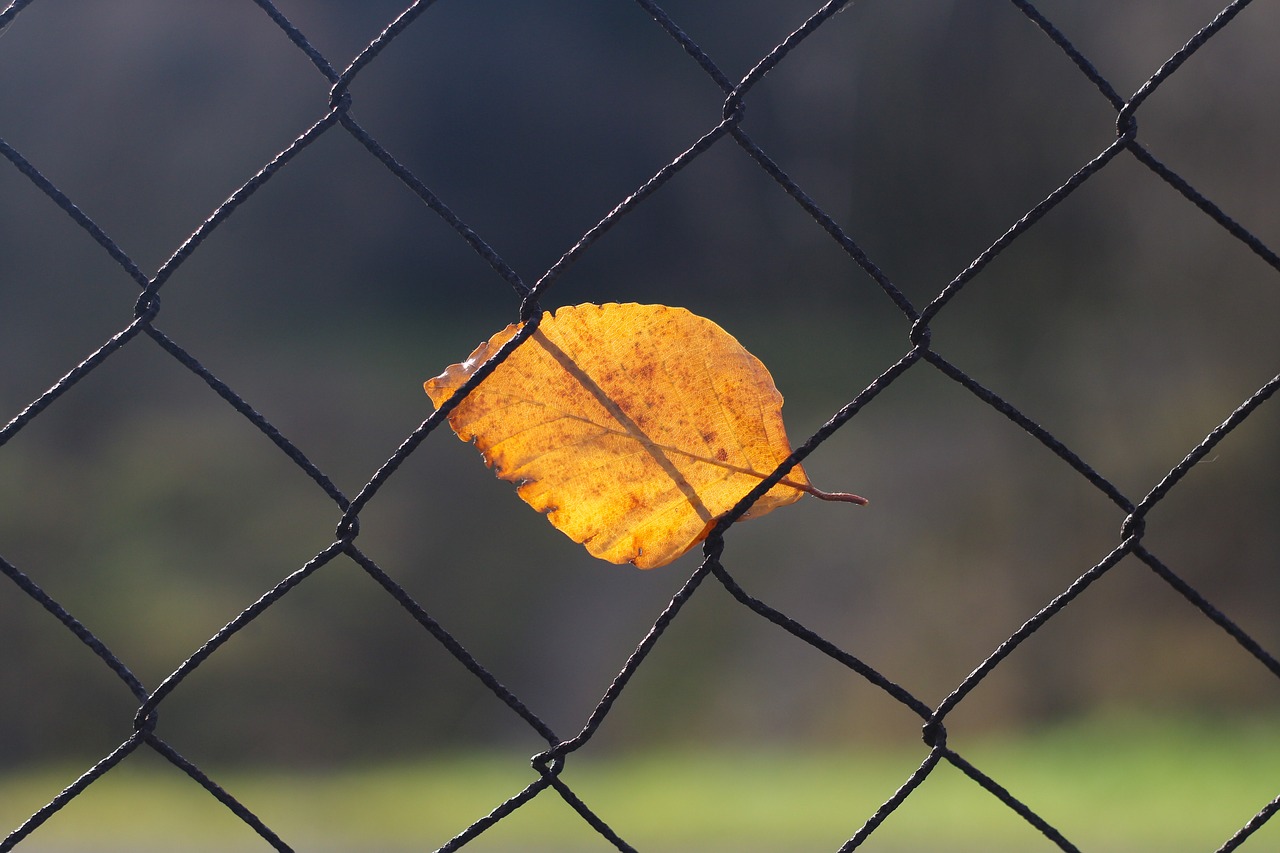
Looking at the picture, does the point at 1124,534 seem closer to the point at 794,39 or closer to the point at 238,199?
the point at 794,39

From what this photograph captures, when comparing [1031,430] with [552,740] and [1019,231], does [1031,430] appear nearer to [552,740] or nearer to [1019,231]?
[1019,231]

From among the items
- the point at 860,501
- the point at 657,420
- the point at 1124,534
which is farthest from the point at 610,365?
the point at 1124,534

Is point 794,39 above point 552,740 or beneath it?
above

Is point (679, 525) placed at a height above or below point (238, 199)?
below

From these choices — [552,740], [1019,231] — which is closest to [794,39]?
[1019,231]

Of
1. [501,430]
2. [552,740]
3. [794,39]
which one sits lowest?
[552,740]

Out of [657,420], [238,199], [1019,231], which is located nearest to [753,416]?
[657,420]
